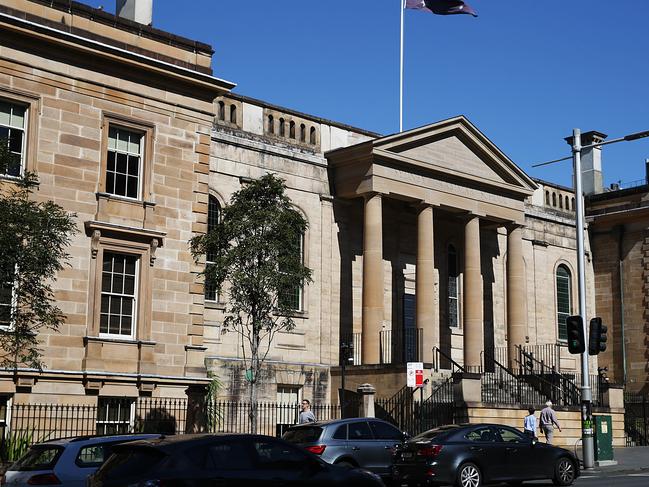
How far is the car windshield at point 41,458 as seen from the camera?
15.0 metres

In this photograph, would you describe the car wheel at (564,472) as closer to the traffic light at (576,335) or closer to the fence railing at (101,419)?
the traffic light at (576,335)

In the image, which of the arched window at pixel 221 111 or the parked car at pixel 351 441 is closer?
the parked car at pixel 351 441

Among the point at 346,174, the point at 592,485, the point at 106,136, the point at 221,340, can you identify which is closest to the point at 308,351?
the point at 221,340

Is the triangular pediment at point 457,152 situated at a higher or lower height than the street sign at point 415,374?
higher

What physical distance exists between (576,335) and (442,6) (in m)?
17.0

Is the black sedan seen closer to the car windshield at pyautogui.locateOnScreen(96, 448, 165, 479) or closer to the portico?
the car windshield at pyautogui.locateOnScreen(96, 448, 165, 479)

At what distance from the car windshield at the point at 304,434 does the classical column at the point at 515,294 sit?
60.9 ft

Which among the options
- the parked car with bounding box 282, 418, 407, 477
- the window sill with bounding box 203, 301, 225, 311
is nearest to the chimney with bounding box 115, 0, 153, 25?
the window sill with bounding box 203, 301, 225, 311

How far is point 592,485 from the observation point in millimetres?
21016

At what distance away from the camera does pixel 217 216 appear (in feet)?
107

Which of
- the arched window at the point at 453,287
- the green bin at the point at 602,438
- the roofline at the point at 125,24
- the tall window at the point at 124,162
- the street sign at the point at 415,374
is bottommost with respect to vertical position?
the green bin at the point at 602,438

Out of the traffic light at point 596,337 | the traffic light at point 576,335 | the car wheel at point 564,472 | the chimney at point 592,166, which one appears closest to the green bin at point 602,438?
the traffic light at point 596,337

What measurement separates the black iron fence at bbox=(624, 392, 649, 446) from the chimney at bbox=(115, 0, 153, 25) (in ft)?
75.1

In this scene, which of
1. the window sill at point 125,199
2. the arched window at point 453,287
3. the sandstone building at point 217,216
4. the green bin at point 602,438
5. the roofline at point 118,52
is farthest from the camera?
the arched window at point 453,287
